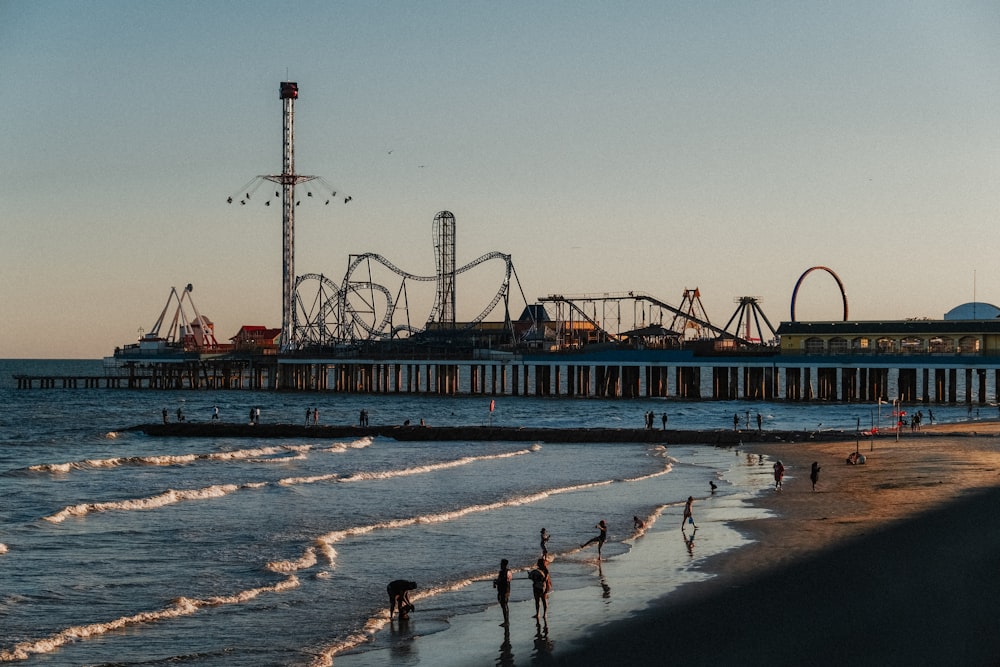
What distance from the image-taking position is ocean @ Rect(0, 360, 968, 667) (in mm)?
19234

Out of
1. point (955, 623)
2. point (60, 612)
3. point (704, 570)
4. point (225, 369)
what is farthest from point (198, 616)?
point (225, 369)

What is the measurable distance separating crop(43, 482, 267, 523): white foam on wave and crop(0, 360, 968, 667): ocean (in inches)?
3.7

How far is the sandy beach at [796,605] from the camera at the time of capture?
55.3 ft

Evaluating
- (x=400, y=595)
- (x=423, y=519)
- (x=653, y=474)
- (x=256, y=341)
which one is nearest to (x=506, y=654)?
(x=400, y=595)

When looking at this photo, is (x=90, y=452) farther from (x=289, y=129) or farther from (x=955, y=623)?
(x=289, y=129)

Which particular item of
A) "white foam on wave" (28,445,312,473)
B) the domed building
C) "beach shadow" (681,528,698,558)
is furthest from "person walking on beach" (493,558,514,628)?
the domed building

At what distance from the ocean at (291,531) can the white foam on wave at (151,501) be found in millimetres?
93

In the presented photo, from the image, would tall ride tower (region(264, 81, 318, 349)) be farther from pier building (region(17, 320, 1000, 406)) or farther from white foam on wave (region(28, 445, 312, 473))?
white foam on wave (region(28, 445, 312, 473))

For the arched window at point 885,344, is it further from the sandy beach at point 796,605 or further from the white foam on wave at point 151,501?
the white foam on wave at point 151,501

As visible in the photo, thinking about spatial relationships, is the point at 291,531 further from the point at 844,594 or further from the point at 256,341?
the point at 256,341

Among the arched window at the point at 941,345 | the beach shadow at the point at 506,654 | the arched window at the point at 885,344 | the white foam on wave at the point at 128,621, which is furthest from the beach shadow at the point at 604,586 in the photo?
the arched window at the point at 885,344

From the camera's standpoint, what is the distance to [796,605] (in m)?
19.5

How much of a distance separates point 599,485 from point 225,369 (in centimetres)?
10645

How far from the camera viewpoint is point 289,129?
12719 cm
